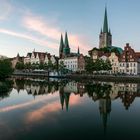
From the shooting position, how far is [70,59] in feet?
360

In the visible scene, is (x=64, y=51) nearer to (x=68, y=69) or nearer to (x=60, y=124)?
(x=68, y=69)

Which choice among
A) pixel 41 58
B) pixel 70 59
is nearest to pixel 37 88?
pixel 70 59

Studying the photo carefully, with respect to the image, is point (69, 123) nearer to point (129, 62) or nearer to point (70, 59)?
point (129, 62)

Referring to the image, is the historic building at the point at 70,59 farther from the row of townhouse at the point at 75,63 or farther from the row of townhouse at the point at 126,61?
the row of townhouse at the point at 126,61

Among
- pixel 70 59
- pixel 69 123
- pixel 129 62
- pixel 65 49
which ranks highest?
pixel 65 49

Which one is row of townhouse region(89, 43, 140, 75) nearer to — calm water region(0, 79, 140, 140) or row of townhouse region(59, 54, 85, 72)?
row of townhouse region(59, 54, 85, 72)

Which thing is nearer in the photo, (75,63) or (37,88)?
(37,88)

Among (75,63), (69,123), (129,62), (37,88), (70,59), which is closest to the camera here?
(69,123)

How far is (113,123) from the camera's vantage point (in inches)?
691

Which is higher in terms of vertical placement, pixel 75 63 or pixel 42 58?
pixel 42 58

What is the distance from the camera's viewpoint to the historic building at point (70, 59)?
104000 millimetres

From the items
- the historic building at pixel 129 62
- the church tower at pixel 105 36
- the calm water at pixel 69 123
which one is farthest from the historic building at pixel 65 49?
the calm water at pixel 69 123

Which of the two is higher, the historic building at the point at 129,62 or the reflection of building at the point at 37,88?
the historic building at the point at 129,62

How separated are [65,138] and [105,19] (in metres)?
117
